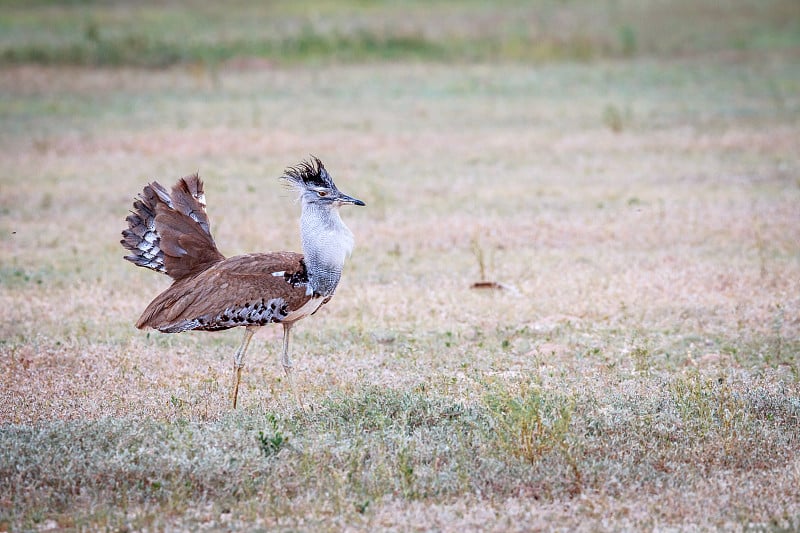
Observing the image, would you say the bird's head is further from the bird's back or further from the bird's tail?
the bird's tail

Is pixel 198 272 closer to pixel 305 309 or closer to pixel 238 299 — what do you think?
pixel 238 299

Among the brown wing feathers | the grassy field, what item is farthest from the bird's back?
the grassy field

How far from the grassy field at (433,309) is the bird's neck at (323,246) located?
736mm

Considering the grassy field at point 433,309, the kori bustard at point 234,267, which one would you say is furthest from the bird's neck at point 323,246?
the grassy field at point 433,309

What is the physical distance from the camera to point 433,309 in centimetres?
963

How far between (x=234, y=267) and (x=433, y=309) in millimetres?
2719

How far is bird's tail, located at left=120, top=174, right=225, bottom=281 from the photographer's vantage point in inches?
302

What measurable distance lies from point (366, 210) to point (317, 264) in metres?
6.18

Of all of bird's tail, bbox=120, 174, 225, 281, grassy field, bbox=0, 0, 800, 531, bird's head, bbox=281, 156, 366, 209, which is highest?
bird's head, bbox=281, 156, 366, 209

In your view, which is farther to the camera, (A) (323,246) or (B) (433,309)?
(B) (433,309)

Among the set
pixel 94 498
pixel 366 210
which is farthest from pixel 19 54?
pixel 94 498

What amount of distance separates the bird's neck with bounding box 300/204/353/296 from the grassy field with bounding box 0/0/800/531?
2.41 ft

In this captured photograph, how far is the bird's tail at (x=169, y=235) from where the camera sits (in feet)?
25.2

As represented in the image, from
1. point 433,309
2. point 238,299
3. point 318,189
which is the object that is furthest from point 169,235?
point 433,309
